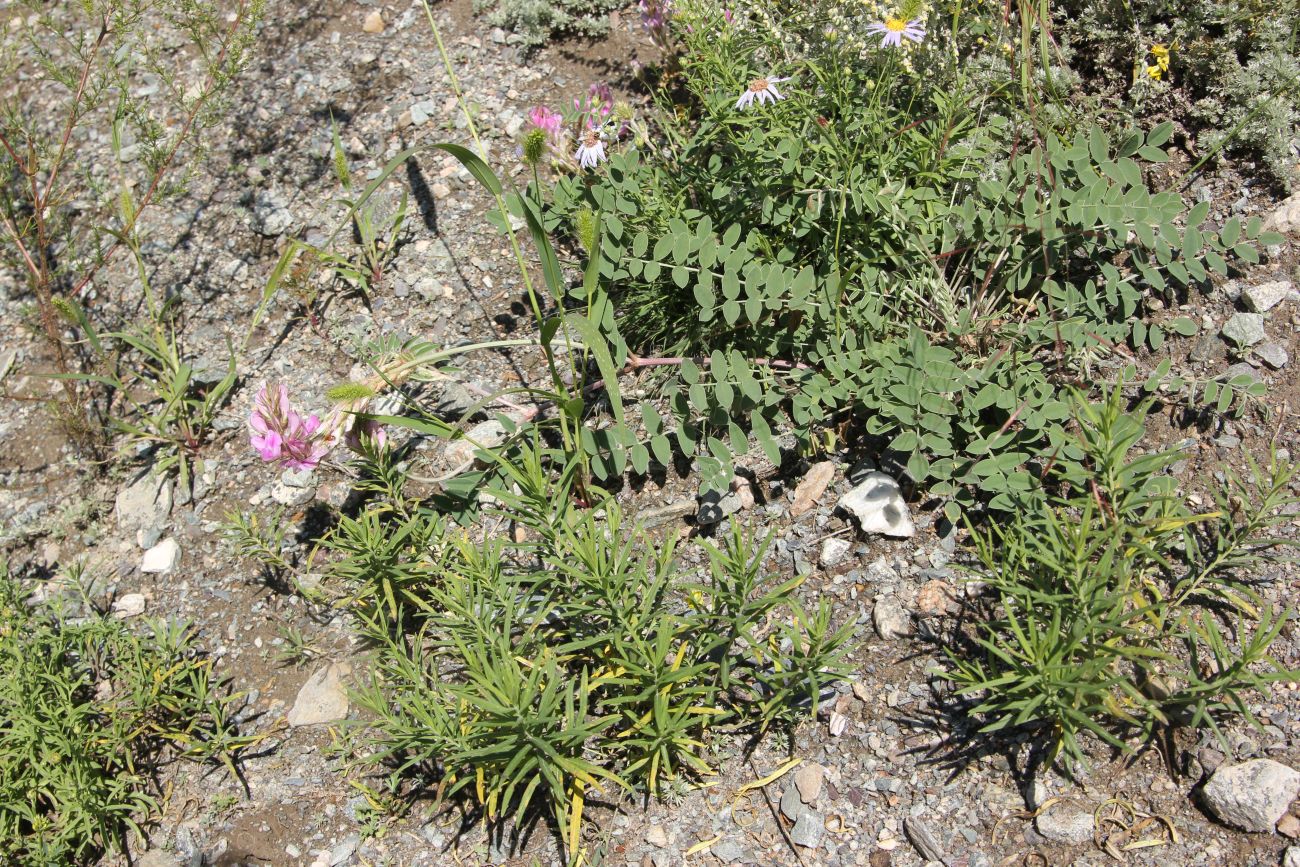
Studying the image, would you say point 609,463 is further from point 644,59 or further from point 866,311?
point 644,59

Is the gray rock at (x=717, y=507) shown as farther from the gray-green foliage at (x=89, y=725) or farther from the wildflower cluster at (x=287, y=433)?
the gray-green foliage at (x=89, y=725)

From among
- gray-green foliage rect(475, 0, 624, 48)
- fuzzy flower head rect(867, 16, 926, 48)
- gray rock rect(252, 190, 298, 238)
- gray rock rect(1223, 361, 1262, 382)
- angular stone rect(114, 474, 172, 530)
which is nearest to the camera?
gray rock rect(1223, 361, 1262, 382)

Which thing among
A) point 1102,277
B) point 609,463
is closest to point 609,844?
point 609,463

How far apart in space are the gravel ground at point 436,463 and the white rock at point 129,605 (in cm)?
3

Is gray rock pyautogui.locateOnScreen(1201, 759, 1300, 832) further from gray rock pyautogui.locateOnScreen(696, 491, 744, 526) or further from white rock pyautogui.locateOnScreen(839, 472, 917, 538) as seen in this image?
gray rock pyautogui.locateOnScreen(696, 491, 744, 526)

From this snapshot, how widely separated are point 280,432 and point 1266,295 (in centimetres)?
301

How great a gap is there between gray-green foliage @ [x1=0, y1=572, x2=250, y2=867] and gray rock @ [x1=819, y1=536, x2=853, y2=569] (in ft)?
5.54

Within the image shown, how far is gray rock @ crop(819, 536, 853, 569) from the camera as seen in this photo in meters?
2.85

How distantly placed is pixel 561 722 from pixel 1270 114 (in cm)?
294

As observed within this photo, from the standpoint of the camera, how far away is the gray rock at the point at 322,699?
282 cm

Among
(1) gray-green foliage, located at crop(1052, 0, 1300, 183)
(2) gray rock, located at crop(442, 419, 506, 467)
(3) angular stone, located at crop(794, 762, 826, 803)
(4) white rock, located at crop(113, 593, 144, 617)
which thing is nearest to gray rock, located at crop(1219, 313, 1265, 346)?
(1) gray-green foliage, located at crop(1052, 0, 1300, 183)

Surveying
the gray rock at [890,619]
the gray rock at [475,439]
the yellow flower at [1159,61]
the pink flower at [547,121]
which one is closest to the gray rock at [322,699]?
the gray rock at [475,439]

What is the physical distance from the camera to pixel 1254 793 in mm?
2201

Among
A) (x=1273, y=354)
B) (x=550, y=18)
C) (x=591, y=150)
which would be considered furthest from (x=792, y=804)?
(x=550, y=18)
